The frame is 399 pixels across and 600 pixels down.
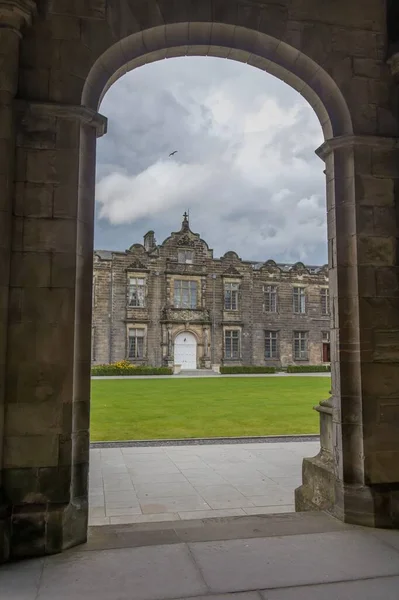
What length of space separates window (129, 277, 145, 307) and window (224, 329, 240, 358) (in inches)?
253

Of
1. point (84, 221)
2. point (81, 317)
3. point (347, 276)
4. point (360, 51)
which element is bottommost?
point (81, 317)

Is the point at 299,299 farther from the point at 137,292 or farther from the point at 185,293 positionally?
the point at 137,292

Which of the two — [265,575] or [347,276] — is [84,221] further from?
[265,575]

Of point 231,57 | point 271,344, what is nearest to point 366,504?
point 231,57

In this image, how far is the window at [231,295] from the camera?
109ft

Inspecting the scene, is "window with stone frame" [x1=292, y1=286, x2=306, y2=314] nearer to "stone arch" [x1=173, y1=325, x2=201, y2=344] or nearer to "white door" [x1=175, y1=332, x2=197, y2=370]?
"stone arch" [x1=173, y1=325, x2=201, y2=344]

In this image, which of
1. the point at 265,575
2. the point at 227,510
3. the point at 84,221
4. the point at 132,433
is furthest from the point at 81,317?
the point at 132,433

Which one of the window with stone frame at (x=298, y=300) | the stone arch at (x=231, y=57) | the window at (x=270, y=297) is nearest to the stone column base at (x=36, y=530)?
the stone arch at (x=231, y=57)

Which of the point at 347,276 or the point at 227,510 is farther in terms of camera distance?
the point at 227,510

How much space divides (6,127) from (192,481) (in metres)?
4.28

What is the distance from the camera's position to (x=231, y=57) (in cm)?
388

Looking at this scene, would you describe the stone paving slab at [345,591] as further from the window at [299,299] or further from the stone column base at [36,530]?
the window at [299,299]

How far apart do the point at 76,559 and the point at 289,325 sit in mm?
32756

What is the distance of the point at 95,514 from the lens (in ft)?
14.2
